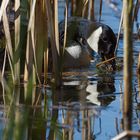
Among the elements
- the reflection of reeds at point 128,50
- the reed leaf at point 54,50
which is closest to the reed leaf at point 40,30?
the reed leaf at point 54,50

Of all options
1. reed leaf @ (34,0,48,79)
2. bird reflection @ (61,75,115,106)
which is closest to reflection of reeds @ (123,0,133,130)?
bird reflection @ (61,75,115,106)

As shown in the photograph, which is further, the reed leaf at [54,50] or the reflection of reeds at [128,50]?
the reed leaf at [54,50]

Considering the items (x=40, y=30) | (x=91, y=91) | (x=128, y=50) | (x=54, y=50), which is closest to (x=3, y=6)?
(x=40, y=30)

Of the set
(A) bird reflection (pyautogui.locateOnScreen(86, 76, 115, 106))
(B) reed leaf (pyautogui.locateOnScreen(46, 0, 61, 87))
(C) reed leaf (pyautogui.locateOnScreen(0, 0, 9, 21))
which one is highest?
(C) reed leaf (pyautogui.locateOnScreen(0, 0, 9, 21))

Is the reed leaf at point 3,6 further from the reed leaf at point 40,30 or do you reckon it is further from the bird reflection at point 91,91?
the bird reflection at point 91,91

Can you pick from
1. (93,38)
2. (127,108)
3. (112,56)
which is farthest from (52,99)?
(93,38)

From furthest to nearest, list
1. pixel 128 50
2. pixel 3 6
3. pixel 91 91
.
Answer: pixel 91 91
pixel 3 6
pixel 128 50

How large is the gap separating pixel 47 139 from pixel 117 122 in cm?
53

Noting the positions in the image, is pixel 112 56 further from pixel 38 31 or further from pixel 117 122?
pixel 117 122

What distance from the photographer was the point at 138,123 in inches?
152

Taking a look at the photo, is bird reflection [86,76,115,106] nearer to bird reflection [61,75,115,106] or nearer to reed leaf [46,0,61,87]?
bird reflection [61,75,115,106]

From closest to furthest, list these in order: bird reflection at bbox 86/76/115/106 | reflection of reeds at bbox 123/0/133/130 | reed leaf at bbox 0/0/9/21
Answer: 1. reflection of reeds at bbox 123/0/133/130
2. reed leaf at bbox 0/0/9/21
3. bird reflection at bbox 86/76/115/106

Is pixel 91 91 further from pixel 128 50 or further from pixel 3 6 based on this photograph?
pixel 128 50

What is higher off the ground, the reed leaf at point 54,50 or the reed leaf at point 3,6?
the reed leaf at point 3,6
